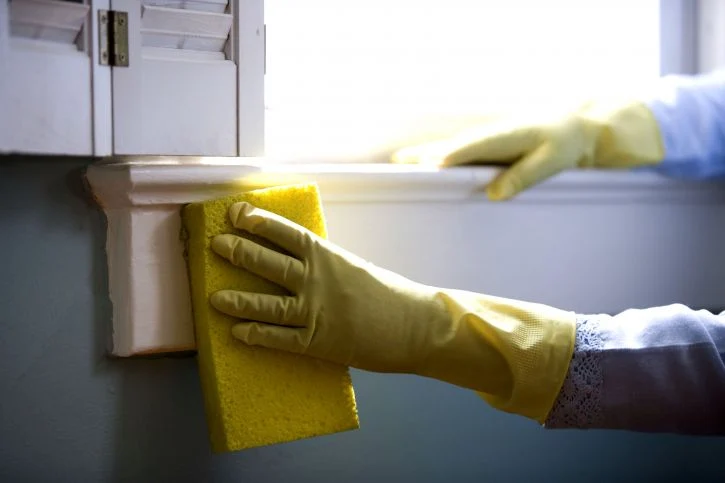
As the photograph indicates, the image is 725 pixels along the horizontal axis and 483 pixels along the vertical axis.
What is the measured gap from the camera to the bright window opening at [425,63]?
110 cm

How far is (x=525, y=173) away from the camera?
1.03 meters

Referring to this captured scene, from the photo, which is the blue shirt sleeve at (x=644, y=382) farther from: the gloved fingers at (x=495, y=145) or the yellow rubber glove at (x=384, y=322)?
the gloved fingers at (x=495, y=145)

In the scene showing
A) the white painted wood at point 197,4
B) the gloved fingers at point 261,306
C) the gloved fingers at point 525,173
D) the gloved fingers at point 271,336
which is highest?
the white painted wood at point 197,4

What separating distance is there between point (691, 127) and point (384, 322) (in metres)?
0.58

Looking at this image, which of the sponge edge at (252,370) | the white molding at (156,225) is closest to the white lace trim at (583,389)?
the sponge edge at (252,370)

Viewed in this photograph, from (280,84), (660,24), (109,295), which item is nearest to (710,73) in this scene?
(660,24)

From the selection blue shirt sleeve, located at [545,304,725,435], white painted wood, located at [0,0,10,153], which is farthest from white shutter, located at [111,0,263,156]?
blue shirt sleeve, located at [545,304,725,435]

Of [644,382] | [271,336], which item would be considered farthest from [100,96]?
[644,382]

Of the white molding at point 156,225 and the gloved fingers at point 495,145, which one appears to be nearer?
the white molding at point 156,225

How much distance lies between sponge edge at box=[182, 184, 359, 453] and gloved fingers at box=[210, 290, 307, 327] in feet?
0.07

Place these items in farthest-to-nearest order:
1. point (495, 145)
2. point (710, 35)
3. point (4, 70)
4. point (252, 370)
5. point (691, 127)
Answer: point (710, 35) < point (691, 127) < point (495, 145) < point (252, 370) < point (4, 70)

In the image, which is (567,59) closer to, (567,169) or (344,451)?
(567,169)

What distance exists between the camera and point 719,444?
48.6 inches

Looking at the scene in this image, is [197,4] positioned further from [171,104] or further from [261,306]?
[261,306]
